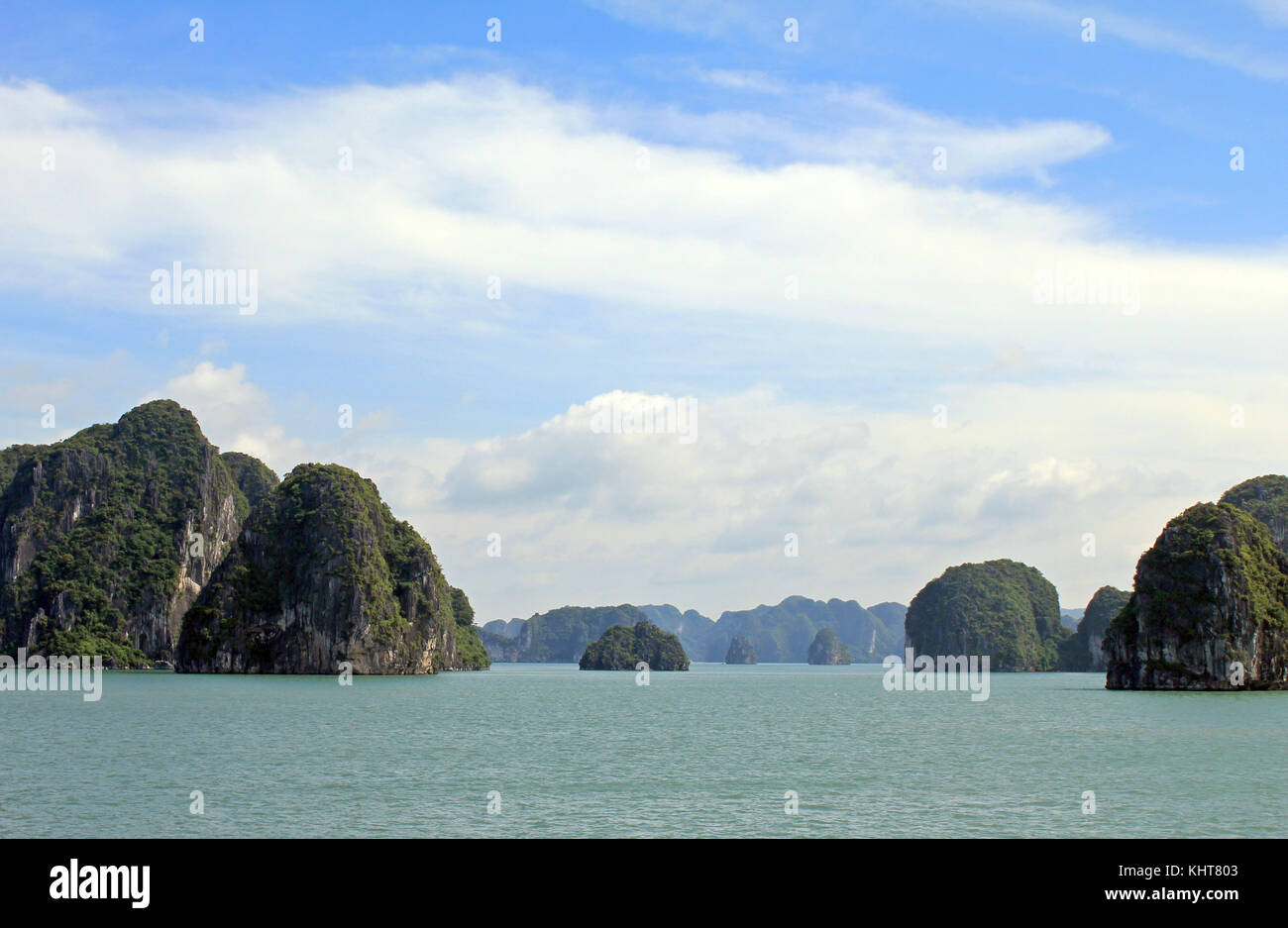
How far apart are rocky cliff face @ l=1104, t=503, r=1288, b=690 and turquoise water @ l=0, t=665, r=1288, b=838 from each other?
21.5 meters

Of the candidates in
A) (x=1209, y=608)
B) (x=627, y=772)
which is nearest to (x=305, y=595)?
(x=1209, y=608)

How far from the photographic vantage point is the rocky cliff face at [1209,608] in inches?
4377

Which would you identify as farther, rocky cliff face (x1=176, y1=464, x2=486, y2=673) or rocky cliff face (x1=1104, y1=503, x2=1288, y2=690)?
rocky cliff face (x1=176, y1=464, x2=486, y2=673)

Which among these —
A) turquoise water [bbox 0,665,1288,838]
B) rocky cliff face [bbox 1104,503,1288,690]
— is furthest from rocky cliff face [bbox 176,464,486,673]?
rocky cliff face [bbox 1104,503,1288,690]

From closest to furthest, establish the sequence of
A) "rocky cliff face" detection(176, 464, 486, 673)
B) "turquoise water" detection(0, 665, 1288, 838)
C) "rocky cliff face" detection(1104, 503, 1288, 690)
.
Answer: "turquoise water" detection(0, 665, 1288, 838), "rocky cliff face" detection(1104, 503, 1288, 690), "rocky cliff face" detection(176, 464, 486, 673)

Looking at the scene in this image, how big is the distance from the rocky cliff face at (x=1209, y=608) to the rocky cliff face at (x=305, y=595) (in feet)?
325

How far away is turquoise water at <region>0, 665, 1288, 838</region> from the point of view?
35.2m

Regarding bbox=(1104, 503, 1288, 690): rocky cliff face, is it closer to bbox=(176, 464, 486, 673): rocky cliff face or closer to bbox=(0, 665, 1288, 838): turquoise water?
bbox=(0, 665, 1288, 838): turquoise water

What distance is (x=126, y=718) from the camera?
74000mm

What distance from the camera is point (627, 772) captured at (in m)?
47.9

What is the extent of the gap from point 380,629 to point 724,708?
71.6 metres

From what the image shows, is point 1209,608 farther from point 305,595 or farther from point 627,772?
point 305,595
